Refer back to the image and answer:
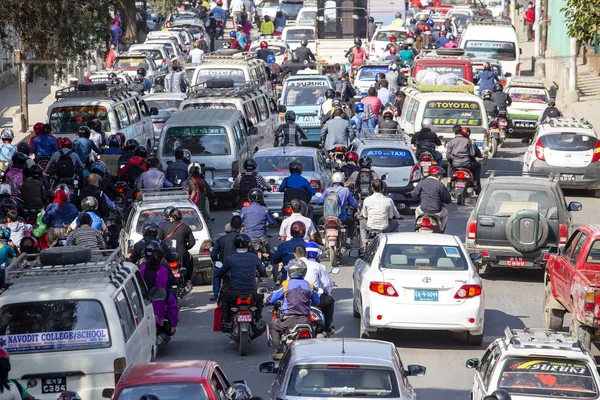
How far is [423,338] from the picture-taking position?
53.0ft

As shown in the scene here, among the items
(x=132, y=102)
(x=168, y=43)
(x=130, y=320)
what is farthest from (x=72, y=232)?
(x=168, y=43)

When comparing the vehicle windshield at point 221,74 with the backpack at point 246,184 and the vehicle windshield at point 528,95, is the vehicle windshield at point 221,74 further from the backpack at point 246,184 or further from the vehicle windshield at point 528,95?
the backpack at point 246,184

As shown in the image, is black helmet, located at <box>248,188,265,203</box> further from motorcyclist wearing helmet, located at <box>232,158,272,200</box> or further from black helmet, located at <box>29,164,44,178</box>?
black helmet, located at <box>29,164,44,178</box>

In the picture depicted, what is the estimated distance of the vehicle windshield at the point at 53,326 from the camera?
1156 cm

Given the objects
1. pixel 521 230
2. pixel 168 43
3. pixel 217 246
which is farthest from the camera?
pixel 168 43

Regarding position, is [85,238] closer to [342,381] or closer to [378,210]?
[378,210]

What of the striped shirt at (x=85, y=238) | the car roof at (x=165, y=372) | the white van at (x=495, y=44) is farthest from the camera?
the white van at (x=495, y=44)

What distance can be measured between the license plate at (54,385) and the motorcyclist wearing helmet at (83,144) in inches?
473

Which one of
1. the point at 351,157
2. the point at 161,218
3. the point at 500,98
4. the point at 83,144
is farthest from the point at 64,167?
the point at 500,98

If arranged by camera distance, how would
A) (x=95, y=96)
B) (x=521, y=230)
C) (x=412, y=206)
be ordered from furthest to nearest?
(x=95, y=96) < (x=412, y=206) < (x=521, y=230)

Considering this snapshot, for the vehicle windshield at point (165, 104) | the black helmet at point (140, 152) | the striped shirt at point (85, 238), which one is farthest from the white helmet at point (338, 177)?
the vehicle windshield at point (165, 104)

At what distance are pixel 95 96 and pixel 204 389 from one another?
57.8ft

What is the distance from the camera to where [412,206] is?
25.1 m

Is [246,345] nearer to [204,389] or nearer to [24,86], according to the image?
[204,389]
